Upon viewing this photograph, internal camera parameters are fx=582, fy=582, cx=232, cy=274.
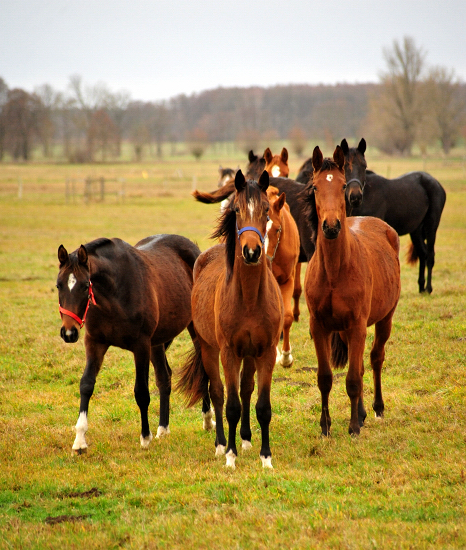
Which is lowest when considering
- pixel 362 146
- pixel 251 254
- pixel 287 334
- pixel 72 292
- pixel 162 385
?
pixel 162 385

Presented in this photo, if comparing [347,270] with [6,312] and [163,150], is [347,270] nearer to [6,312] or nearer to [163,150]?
[6,312]

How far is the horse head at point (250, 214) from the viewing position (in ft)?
12.6

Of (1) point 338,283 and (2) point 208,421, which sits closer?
(1) point 338,283

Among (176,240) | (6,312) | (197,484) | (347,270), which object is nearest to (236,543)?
(197,484)

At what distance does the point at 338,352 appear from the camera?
5.91m

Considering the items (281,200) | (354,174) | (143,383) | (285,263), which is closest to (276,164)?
(354,174)

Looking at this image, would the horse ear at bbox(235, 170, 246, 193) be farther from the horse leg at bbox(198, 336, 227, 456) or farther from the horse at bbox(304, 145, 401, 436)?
the horse leg at bbox(198, 336, 227, 456)

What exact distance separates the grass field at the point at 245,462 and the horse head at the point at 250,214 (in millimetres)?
1590

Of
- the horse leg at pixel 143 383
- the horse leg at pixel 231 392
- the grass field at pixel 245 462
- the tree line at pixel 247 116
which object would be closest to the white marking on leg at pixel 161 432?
the grass field at pixel 245 462

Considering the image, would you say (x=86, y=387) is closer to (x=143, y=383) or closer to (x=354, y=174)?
(x=143, y=383)

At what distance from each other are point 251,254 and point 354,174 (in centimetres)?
374

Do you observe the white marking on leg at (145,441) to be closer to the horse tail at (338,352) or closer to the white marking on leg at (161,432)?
the white marking on leg at (161,432)

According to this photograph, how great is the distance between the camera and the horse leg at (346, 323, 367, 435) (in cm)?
473

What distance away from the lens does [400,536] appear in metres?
3.12
